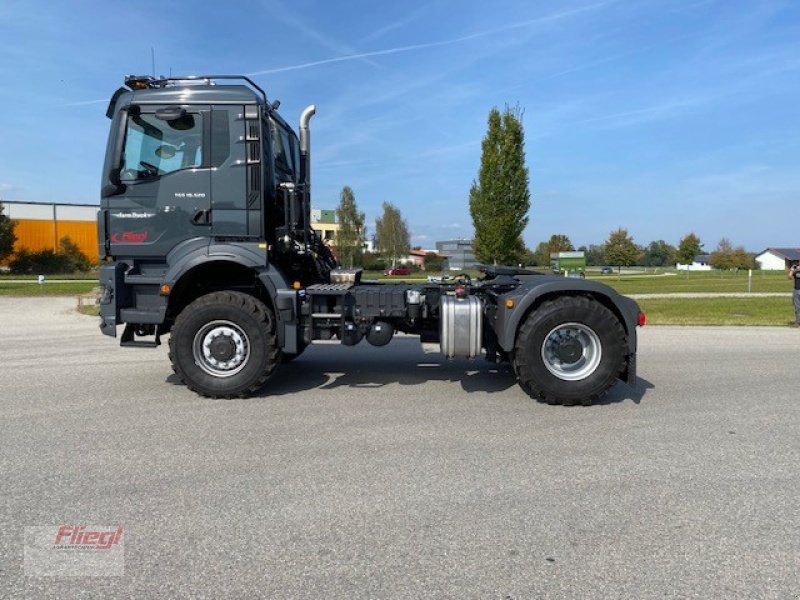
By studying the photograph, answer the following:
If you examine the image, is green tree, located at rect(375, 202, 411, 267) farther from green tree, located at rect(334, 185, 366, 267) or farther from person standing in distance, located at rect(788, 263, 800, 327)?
person standing in distance, located at rect(788, 263, 800, 327)

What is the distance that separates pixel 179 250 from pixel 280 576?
4128mm

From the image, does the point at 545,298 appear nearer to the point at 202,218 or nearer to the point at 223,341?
the point at 223,341

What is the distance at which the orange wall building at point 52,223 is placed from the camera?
57691 mm

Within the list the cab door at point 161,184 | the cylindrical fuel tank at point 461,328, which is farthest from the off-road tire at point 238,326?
the cylindrical fuel tank at point 461,328

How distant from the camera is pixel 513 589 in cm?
249

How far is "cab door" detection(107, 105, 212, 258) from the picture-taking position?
5.72 metres

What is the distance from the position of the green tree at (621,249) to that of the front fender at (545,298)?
6874 cm

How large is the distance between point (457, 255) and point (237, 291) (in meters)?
3.39

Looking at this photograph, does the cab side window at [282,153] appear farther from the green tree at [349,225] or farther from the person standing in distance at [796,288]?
the green tree at [349,225]

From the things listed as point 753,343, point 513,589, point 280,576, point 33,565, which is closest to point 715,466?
point 513,589

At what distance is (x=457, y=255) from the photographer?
804 cm

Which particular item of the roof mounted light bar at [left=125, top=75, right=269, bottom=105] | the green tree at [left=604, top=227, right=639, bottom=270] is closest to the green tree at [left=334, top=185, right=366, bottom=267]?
the green tree at [left=604, top=227, right=639, bottom=270]

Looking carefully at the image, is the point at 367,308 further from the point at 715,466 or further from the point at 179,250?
the point at 715,466

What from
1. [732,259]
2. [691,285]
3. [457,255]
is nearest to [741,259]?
[732,259]
